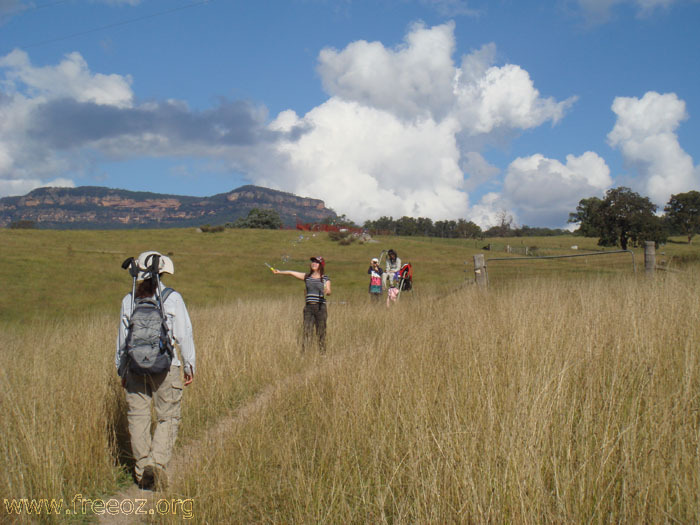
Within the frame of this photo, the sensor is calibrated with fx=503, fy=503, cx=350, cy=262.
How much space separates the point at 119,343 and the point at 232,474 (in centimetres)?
157

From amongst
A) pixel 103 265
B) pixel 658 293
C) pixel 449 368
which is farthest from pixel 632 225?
pixel 449 368

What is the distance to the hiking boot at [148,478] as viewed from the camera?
4.32 m

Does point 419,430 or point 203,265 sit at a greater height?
point 419,430

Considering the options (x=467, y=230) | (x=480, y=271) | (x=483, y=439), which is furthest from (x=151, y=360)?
(x=467, y=230)

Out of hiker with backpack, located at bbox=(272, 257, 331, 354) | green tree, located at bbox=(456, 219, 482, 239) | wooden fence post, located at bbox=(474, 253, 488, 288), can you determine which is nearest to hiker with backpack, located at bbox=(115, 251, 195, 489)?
hiker with backpack, located at bbox=(272, 257, 331, 354)

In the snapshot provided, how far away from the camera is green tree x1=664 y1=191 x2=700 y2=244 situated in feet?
333

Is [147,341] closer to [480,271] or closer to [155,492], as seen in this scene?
[155,492]

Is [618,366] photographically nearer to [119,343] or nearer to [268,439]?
[268,439]

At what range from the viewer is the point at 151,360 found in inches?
166

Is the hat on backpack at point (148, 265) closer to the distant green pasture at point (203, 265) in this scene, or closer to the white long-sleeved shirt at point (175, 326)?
the white long-sleeved shirt at point (175, 326)

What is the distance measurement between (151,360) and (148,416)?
69cm

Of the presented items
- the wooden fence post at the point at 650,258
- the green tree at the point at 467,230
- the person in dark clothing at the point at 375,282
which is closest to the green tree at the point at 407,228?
the green tree at the point at 467,230

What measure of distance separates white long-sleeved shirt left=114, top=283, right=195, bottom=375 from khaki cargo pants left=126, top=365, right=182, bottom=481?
0.17 meters

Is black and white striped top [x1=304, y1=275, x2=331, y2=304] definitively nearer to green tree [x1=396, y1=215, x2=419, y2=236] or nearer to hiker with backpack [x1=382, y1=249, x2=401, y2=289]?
hiker with backpack [x1=382, y1=249, x2=401, y2=289]
